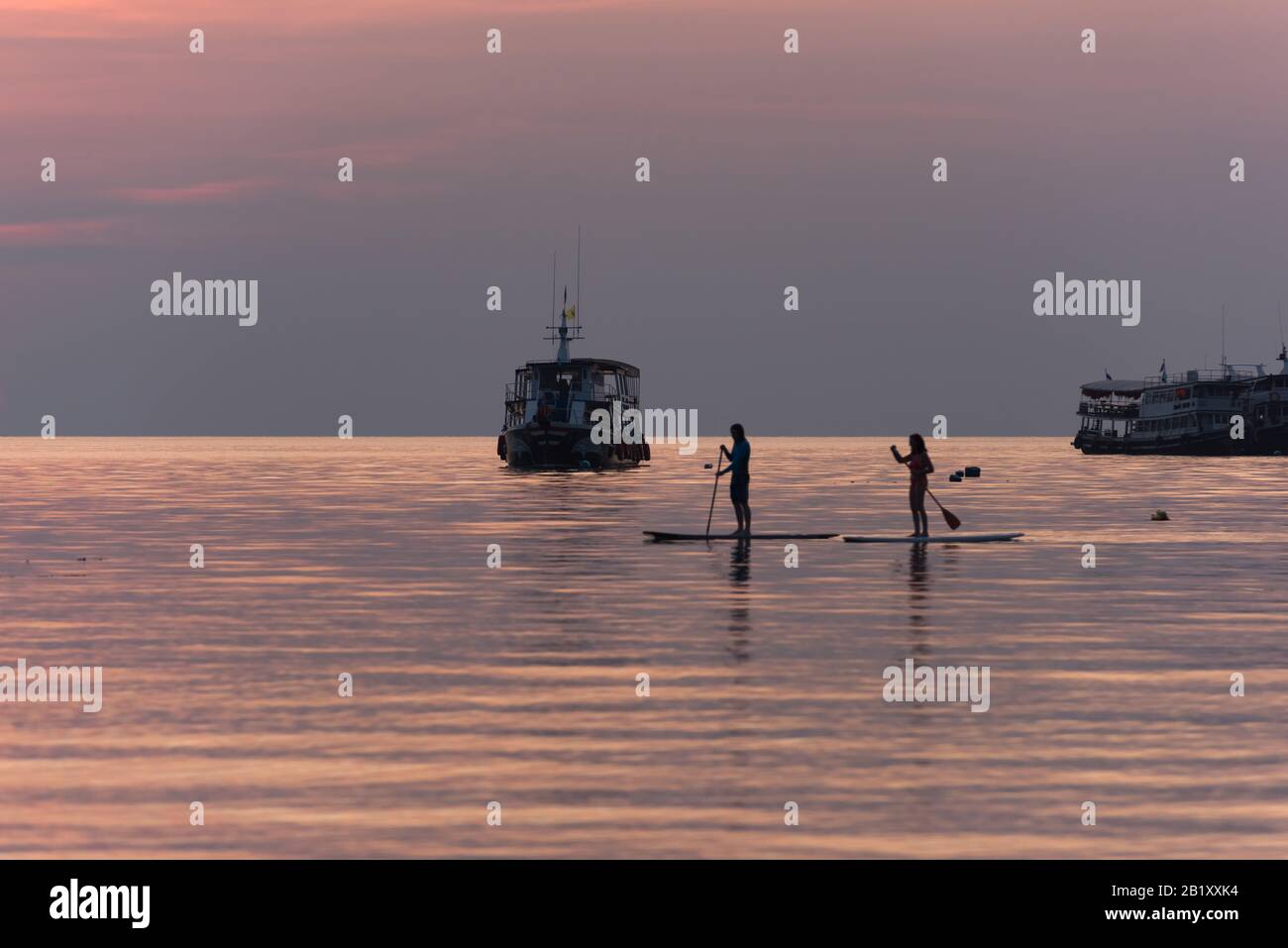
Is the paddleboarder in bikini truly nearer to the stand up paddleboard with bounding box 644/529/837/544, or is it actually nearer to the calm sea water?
the calm sea water

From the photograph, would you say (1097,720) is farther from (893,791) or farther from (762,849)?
(762,849)

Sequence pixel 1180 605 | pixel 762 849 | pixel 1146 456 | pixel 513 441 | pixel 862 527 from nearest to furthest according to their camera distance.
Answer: pixel 762 849, pixel 1180 605, pixel 862 527, pixel 513 441, pixel 1146 456

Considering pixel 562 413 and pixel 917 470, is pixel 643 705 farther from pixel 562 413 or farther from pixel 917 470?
pixel 562 413

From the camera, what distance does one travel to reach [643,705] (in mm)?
14922

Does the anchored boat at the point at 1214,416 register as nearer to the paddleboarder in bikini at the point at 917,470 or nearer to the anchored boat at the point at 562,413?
the anchored boat at the point at 562,413

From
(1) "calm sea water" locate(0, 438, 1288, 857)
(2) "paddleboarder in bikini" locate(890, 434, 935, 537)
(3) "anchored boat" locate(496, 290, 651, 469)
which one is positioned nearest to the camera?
(1) "calm sea water" locate(0, 438, 1288, 857)

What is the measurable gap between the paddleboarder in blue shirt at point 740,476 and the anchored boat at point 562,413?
64.4 meters

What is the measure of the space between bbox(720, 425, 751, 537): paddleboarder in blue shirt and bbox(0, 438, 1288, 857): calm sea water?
611 mm

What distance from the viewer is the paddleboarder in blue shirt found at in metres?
32.4

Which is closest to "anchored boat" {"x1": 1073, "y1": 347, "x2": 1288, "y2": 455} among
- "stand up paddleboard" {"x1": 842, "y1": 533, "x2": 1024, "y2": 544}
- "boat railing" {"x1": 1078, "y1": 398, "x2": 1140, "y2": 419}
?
"boat railing" {"x1": 1078, "y1": 398, "x2": 1140, "y2": 419}

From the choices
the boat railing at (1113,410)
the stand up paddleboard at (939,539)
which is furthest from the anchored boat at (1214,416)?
the stand up paddleboard at (939,539)

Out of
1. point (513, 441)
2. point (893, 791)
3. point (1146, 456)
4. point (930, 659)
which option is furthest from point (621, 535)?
point (1146, 456)

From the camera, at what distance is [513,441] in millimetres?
103562

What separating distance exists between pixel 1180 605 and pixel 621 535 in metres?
17.0
